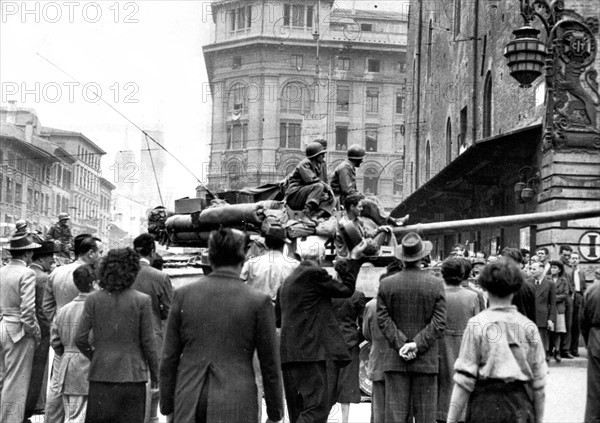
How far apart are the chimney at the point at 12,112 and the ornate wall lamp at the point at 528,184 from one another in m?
54.0

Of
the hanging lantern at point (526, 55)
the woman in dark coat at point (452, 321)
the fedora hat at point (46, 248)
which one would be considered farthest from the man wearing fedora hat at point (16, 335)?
the hanging lantern at point (526, 55)

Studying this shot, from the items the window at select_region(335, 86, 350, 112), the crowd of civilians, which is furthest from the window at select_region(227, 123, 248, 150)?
the crowd of civilians

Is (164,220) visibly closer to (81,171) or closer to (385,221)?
(385,221)

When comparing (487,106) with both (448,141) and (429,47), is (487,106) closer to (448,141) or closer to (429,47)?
(448,141)

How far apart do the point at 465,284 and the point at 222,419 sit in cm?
528

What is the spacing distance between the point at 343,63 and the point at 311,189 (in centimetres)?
6217

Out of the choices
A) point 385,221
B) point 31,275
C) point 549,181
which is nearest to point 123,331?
point 31,275

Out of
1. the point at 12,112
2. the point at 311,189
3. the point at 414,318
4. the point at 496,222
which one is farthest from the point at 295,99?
A: the point at 414,318

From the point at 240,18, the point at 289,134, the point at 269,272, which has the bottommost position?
the point at 269,272

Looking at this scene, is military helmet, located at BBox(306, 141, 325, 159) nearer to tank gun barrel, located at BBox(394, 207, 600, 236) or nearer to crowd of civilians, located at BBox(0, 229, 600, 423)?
tank gun barrel, located at BBox(394, 207, 600, 236)

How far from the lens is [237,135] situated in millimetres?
70062

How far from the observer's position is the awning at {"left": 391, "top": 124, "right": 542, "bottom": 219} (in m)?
19.9

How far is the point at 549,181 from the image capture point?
1956cm

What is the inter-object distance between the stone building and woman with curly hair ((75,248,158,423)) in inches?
519
